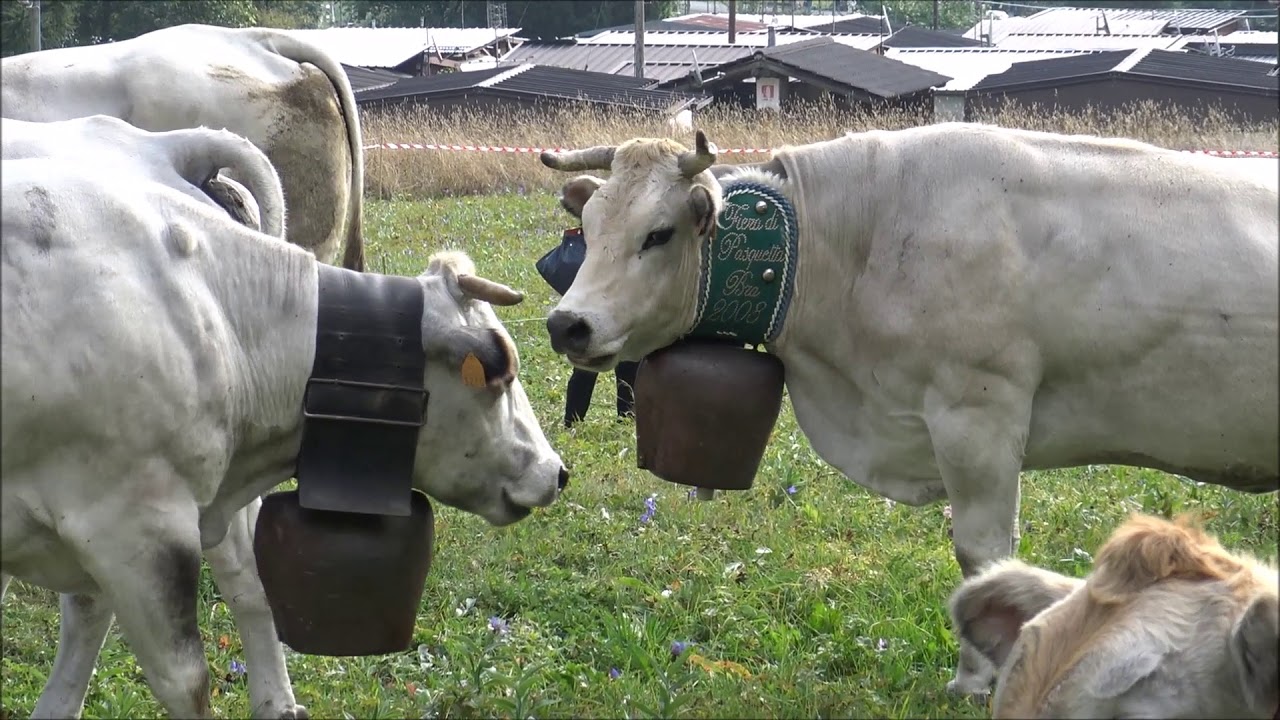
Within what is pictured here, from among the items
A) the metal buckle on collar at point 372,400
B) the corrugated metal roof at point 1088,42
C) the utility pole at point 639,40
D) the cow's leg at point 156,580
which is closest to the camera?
the cow's leg at point 156,580

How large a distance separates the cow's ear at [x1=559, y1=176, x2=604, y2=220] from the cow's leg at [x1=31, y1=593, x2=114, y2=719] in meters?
2.23

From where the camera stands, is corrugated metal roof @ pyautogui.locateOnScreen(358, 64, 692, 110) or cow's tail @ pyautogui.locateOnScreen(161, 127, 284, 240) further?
corrugated metal roof @ pyautogui.locateOnScreen(358, 64, 692, 110)

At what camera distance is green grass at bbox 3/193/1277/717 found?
16.9ft

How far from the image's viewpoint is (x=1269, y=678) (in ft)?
9.11

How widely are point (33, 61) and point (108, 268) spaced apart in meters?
3.70

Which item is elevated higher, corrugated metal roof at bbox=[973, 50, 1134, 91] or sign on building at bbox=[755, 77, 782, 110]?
corrugated metal roof at bbox=[973, 50, 1134, 91]

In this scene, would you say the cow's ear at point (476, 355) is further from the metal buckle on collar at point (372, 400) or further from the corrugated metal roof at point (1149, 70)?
the corrugated metal roof at point (1149, 70)

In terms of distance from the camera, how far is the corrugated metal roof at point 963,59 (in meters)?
42.9

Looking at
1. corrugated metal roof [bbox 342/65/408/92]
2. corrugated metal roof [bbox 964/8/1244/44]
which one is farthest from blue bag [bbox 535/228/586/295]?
corrugated metal roof [bbox 964/8/1244/44]

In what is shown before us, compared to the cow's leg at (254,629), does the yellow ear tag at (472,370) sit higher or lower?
higher

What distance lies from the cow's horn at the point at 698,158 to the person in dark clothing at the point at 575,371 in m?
2.62

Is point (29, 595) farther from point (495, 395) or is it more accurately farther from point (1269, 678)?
point (1269, 678)

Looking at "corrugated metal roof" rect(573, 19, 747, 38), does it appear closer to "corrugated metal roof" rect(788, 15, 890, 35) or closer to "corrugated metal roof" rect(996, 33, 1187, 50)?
"corrugated metal roof" rect(788, 15, 890, 35)

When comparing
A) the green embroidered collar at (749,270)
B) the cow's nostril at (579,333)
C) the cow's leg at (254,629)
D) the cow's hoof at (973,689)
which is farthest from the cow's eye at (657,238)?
the cow's hoof at (973,689)
